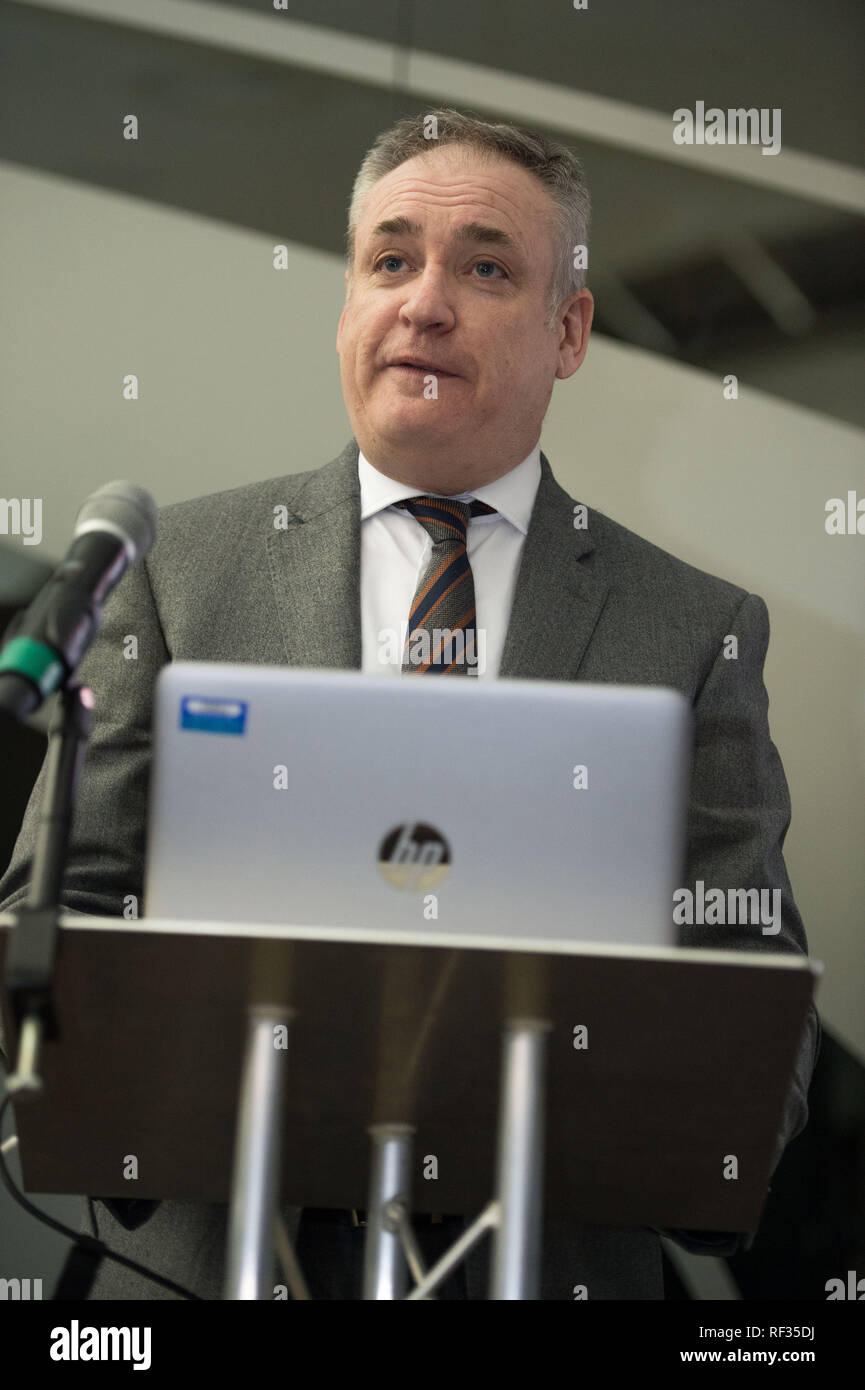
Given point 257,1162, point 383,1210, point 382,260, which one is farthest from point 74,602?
point 382,260

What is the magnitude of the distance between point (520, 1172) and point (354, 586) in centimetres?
106

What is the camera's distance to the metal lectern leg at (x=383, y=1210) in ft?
4.41

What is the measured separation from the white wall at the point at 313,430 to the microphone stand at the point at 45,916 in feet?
6.84

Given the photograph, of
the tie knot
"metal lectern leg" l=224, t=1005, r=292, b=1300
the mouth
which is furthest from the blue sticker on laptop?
the mouth

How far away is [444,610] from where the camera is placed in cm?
203

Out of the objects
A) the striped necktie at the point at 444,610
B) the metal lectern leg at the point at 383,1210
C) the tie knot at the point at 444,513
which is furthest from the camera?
the tie knot at the point at 444,513

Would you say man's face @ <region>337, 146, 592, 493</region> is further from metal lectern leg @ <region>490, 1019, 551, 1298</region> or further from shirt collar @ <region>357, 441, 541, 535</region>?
metal lectern leg @ <region>490, 1019, 551, 1298</region>

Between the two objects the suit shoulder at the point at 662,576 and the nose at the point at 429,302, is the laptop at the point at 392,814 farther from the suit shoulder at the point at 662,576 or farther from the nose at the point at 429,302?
the nose at the point at 429,302

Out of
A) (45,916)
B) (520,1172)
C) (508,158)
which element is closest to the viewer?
(45,916)

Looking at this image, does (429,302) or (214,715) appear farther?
(429,302)

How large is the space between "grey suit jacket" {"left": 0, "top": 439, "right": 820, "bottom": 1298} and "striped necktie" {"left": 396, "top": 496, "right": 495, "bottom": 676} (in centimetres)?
7

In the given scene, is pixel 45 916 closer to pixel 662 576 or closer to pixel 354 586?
pixel 354 586

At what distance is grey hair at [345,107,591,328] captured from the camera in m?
2.32

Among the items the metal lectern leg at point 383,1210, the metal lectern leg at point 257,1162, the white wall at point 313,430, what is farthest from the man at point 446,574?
the white wall at point 313,430
